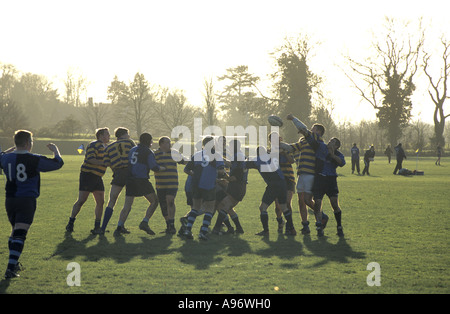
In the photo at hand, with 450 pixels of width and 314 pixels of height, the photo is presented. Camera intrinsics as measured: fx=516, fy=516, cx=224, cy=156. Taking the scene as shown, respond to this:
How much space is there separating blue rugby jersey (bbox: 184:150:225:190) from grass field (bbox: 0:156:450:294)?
3.43 ft

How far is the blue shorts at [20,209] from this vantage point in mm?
6730

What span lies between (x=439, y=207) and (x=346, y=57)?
56665 mm

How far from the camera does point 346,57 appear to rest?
224 ft

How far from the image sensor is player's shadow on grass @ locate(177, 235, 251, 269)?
7.57m

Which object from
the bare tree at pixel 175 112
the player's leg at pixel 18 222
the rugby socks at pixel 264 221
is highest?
the bare tree at pixel 175 112

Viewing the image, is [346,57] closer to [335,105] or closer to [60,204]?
[335,105]

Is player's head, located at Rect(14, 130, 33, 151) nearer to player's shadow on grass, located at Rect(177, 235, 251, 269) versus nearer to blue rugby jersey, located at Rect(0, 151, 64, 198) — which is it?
blue rugby jersey, located at Rect(0, 151, 64, 198)

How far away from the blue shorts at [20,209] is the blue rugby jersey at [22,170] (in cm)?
7

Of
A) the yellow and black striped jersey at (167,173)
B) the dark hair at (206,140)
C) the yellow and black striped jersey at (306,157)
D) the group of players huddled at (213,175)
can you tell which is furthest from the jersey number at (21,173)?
the yellow and black striped jersey at (306,157)

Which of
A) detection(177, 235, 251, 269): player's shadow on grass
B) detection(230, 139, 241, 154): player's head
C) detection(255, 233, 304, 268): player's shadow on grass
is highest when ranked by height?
detection(230, 139, 241, 154): player's head

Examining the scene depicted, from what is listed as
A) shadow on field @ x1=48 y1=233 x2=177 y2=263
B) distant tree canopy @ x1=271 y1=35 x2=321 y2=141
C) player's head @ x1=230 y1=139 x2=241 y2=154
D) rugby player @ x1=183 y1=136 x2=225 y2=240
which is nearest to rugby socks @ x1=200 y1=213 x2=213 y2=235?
rugby player @ x1=183 y1=136 x2=225 y2=240

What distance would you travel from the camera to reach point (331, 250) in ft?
27.5

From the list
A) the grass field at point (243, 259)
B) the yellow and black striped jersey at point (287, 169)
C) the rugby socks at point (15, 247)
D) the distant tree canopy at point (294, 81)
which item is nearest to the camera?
the grass field at point (243, 259)

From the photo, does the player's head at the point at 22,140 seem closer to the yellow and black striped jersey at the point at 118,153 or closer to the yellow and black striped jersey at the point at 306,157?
the yellow and black striped jersey at the point at 118,153
